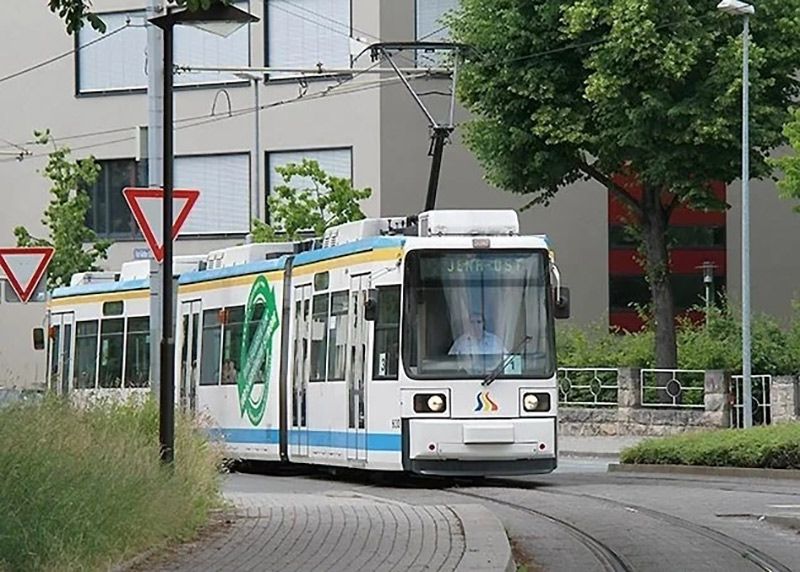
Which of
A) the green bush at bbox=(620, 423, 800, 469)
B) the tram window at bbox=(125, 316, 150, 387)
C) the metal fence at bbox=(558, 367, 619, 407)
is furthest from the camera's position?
the metal fence at bbox=(558, 367, 619, 407)

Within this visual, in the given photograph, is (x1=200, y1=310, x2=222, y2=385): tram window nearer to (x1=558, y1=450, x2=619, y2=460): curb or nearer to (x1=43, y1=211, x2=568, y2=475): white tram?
(x1=43, y1=211, x2=568, y2=475): white tram

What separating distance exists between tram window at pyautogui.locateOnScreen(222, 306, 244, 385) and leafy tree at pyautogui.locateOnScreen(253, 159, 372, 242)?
1674 cm

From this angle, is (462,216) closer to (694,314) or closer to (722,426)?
(722,426)

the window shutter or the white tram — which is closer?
the white tram

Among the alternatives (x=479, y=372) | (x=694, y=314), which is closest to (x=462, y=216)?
(x=479, y=372)

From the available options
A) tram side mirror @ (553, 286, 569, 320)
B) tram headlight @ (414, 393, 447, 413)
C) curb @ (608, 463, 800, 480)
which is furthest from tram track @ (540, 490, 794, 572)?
curb @ (608, 463, 800, 480)

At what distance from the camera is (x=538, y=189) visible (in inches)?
1566

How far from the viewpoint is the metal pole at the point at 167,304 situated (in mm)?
15109

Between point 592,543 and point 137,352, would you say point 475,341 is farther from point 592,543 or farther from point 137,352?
point 137,352

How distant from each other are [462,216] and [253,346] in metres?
5.12

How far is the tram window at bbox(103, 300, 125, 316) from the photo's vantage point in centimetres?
3084

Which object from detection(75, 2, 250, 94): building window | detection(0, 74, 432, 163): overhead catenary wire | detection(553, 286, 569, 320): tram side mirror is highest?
detection(75, 2, 250, 94): building window

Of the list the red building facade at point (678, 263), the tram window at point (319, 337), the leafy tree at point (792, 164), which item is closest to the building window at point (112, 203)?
the red building facade at point (678, 263)

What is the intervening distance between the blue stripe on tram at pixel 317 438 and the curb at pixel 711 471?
6.12m
